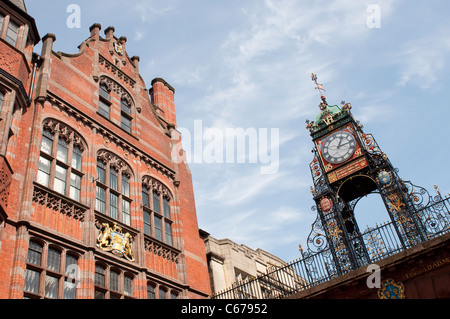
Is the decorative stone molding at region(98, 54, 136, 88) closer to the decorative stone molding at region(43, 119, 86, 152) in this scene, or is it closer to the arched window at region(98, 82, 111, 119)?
the arched window at region(98, 82, 111, 119)

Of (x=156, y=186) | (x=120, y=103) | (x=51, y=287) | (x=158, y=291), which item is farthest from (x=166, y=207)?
(x=51, y=287)

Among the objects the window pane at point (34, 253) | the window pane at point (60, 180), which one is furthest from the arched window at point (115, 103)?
the window pane at point (34, 253)

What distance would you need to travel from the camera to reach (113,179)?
19.0 meters

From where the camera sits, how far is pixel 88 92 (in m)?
20.4

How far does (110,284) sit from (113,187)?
4196mm

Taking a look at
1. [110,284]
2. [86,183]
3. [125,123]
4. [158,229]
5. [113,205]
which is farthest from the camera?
[125,123]

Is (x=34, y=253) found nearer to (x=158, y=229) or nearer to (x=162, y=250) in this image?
(x=162, y=250)

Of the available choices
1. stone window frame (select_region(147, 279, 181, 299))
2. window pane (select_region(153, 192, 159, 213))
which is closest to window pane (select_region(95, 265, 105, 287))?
stone window frame (select_region(147, 279, 181, 299))

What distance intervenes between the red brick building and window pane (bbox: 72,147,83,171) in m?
0.05

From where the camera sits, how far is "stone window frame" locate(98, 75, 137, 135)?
70.6 feet

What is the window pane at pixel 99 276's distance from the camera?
15.5m

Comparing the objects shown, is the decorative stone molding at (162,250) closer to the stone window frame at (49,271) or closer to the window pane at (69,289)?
the stone window frame at (49,271)

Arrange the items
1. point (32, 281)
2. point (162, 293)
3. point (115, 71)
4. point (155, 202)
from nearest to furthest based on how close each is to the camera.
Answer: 1. point (32, 281)
2. point (162, 293)
3. point (155, 202)
4. point (115, 71)

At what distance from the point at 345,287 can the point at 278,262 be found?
1440 cm
